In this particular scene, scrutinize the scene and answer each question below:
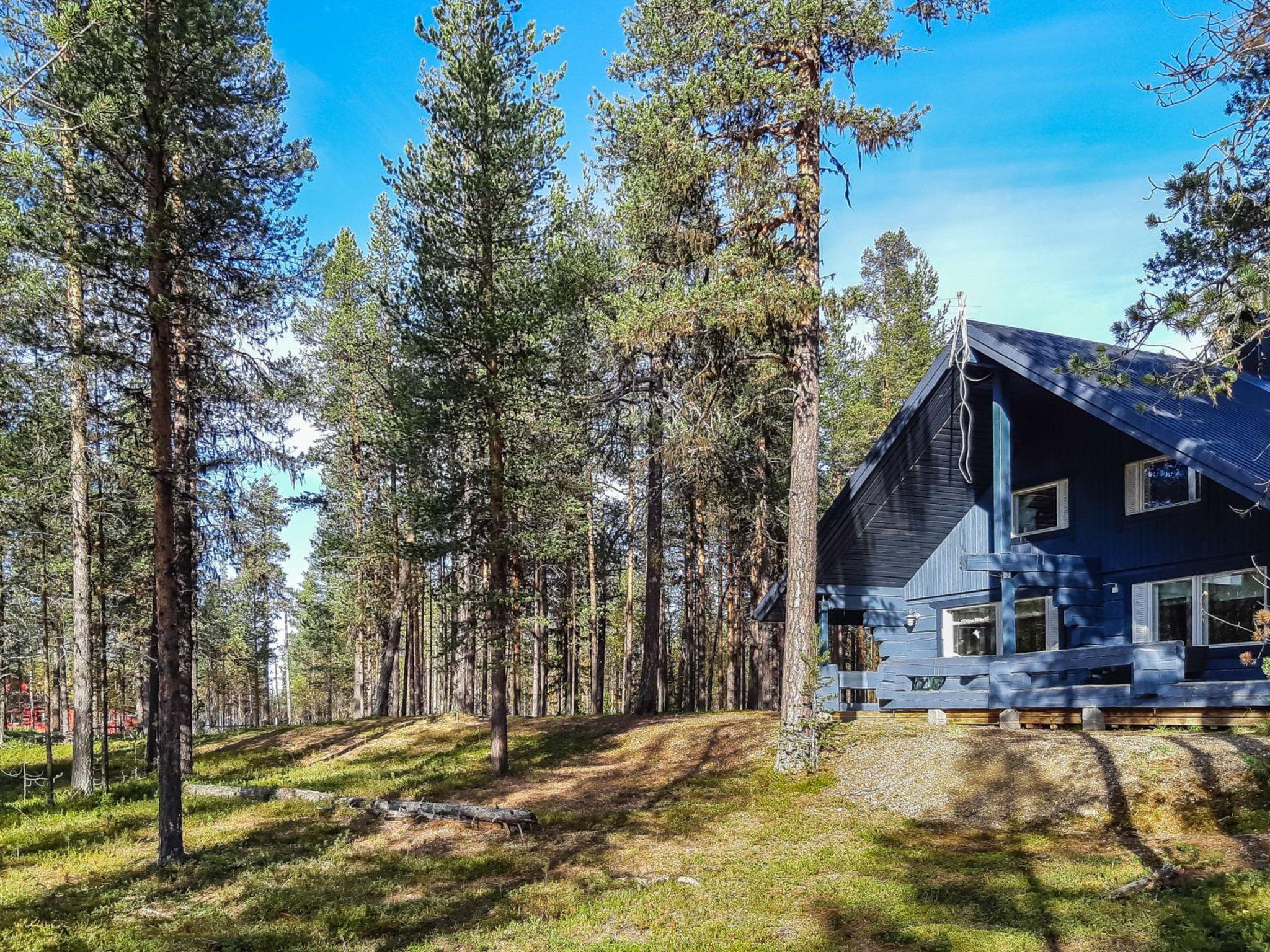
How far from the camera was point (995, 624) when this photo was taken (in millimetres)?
18578

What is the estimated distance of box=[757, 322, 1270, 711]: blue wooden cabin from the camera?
13.5 metres

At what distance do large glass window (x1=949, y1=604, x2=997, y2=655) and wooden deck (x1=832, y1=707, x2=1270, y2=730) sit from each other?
7.55 ft

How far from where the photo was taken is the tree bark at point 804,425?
1393 cm

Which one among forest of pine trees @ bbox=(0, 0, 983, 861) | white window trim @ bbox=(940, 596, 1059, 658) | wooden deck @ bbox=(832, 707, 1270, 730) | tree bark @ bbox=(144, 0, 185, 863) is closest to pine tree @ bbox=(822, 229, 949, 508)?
forest of pine trees @ bbox=(0, 0, 983, 861)

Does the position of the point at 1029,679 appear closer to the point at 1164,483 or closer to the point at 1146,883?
the point at 1164,483

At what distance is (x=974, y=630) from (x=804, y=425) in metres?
8.07

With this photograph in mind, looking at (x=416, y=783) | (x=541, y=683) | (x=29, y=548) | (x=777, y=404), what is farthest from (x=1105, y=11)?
(x=541, y=683)

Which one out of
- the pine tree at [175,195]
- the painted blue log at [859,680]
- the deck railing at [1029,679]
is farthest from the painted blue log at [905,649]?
the pine tree at [175,195]

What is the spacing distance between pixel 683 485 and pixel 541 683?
55.8 ft

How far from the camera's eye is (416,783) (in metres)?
16.0

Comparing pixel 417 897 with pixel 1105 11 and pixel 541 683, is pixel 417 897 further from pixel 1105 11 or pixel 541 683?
pixel 541 683

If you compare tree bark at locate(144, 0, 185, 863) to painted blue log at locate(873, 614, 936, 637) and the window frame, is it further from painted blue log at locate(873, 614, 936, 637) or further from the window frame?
the window frame

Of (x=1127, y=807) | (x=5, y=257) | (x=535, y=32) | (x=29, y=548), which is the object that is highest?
(x=535, y=32)

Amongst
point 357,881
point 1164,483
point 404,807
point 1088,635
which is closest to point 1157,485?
point 1164,483
